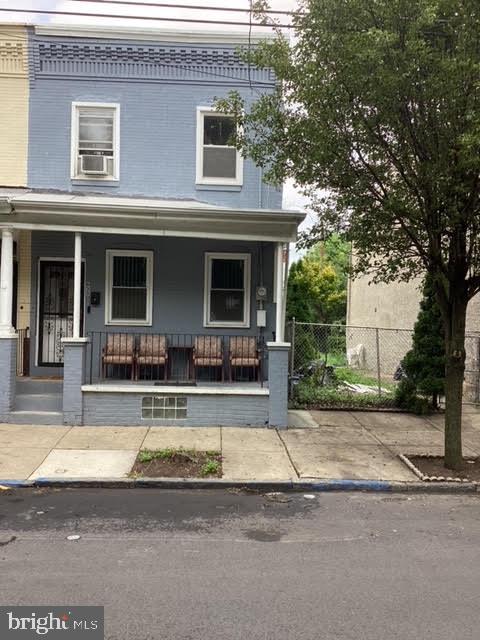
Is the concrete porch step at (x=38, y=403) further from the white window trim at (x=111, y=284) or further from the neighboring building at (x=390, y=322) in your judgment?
the neighboring building at (x=390, y=322)

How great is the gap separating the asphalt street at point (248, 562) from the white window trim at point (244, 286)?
499cm

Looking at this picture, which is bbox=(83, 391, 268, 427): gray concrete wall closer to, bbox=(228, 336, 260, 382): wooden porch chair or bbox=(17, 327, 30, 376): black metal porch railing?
bbox=(228, 336, 260, 382): wooden porch chair

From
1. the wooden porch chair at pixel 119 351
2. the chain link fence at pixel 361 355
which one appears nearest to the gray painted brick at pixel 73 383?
the wooden porch chair at pixel 119 351

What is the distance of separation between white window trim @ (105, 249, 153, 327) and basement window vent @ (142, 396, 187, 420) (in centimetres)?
202

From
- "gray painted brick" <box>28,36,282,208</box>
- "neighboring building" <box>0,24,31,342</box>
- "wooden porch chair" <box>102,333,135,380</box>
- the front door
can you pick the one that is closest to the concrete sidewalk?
"wooden porch chair" <box>102,333,135,380</box>

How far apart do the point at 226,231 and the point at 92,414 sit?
384 centimetres

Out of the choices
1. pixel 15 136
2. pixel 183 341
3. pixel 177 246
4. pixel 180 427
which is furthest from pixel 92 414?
pixel 15 136

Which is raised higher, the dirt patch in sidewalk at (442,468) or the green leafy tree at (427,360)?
the green leafy tree at (427,360)

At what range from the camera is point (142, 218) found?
9.36 m

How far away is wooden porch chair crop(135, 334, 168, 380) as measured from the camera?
10.2m

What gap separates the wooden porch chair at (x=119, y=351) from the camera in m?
10.1

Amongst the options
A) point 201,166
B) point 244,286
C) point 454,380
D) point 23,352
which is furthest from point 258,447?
point 201,166

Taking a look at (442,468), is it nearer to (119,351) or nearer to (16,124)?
(119,351)

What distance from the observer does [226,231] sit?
9.64 meters
